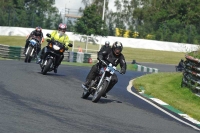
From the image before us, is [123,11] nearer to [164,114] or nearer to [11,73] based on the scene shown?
[11,73]

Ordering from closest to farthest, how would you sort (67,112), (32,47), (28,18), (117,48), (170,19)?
(67,112) → (117,48) → (32,47) → (28,18) → (170,19)

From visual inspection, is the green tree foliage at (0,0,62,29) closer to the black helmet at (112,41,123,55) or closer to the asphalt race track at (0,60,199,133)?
the asphalt race track at (0,60,199,133)

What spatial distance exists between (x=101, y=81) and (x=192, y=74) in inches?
219

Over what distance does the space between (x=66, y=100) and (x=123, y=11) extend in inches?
2755

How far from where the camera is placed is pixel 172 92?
774 inches

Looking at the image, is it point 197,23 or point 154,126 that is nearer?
point 154,126

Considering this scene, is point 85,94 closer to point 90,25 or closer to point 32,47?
point 32,47

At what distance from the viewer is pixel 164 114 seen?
14.2 m

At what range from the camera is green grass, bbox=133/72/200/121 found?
52.6 feet

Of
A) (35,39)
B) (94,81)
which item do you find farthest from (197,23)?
(94,81)

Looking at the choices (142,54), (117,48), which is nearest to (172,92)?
(117,48)

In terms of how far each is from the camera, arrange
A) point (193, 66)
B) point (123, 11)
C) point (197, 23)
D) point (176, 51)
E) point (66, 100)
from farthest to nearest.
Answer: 1. point (123, 11)
2. point (197, 23)
3. point (176, 51)
4. point (193, 66)
5. point (66, 100)

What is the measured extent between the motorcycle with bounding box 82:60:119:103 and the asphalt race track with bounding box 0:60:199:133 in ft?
0.82

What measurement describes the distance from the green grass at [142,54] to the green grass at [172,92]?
30.4 m
